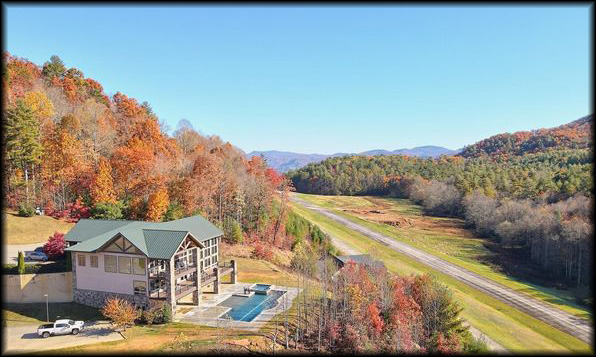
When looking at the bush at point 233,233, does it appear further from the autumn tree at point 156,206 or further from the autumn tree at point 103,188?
the autumn tree at point 103,188

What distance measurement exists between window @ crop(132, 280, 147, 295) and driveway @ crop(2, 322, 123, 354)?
263 centimetres

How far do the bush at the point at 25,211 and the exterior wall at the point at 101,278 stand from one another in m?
16.6

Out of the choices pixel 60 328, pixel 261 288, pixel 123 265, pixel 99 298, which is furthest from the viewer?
pixel 261 288

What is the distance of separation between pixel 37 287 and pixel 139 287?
764 centimetres

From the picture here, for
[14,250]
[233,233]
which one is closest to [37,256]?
[14,250]

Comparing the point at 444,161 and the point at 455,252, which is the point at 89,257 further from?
the point at 444,161

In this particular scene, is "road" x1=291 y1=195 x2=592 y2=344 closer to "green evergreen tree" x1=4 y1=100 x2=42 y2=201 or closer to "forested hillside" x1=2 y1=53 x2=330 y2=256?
"forested hillside" x1=2 y1=53 x2=330 y2=256

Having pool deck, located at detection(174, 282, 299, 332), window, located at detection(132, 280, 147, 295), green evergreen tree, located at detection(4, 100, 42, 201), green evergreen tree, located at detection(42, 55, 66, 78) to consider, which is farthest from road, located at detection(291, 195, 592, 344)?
green evergreen tree, located at detection(42, 55, 66, 78)

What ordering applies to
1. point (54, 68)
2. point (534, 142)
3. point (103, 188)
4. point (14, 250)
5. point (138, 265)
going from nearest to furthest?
point (138, 265) < point (14, 250) < point (103, 188) < point (54, 68) < point (534, 142)

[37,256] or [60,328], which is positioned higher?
[37,256]

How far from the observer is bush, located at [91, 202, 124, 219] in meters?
38.8

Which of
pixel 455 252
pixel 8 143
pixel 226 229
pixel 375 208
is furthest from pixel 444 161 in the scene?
pixel 8 143

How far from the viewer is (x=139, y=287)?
25984mm

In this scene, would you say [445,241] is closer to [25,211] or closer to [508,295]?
[508,295]
